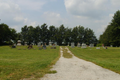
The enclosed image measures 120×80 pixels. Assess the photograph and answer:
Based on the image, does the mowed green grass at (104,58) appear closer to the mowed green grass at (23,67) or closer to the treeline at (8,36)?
the mowed green grass at (23,67)

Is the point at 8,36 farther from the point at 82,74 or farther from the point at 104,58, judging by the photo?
the point at 82,74

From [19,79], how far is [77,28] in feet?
231

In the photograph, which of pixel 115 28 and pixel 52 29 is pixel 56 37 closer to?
pixel 52 29

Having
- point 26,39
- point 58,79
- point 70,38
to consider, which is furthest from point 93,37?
point 58,79

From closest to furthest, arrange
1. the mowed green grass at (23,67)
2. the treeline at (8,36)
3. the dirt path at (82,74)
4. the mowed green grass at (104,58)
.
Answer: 1. the dirt path at (82,74)
2. the mowed green grass at (23,67)
3. the mowed green grass at (104,58)
4. the treeline at (8,36)

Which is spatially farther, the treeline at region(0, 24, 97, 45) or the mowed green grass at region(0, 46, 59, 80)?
the treeline at region(0, 24, 97, 45)

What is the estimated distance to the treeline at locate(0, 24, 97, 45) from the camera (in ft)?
229

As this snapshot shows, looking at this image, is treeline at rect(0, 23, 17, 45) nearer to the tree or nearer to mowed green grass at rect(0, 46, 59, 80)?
the tree

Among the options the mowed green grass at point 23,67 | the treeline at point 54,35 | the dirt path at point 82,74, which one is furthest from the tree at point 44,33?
the dirt path at point 82,74

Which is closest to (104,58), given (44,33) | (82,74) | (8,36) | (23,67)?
(82,74)

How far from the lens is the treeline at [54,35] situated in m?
69.9

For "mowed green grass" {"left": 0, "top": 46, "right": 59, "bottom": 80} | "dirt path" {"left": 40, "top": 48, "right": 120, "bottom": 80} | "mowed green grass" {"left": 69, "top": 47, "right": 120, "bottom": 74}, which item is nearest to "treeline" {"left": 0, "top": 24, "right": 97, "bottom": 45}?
"mowed green grass" {"left": 69, "top": 47, "right": 120, "bottom": 74}

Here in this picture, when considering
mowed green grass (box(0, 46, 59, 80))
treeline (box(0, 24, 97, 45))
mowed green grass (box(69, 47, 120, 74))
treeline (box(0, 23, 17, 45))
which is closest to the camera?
mowed green grass (box(0, 46, 59, 80))

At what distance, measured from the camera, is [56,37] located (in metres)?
70.0
